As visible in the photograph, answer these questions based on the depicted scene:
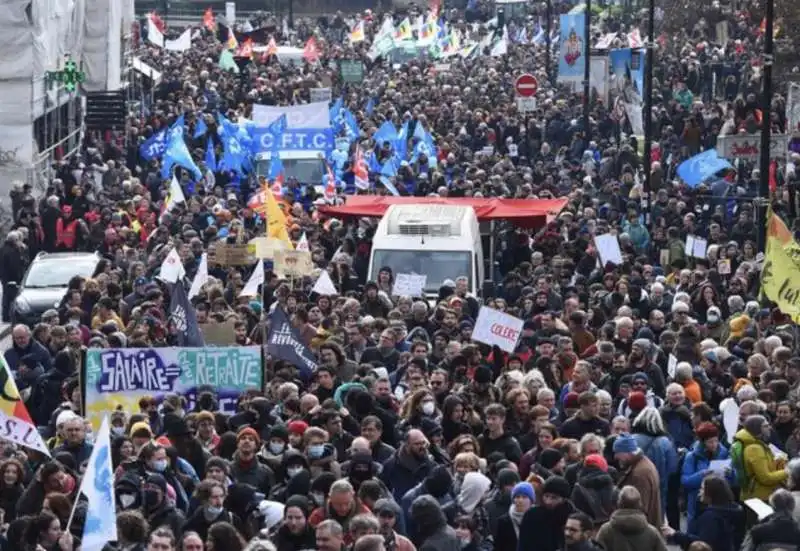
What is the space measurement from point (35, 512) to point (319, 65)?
163 feet

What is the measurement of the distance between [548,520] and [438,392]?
4367 millimetres

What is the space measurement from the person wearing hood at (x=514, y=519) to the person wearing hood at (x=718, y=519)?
933 mm

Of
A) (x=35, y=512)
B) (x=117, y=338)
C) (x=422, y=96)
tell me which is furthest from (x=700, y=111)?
(x=35, y=512)

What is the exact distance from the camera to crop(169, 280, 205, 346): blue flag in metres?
21.5

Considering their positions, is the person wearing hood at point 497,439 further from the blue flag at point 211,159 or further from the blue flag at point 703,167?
the blue flag at point 211,159

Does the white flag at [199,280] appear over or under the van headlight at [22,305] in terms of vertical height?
over

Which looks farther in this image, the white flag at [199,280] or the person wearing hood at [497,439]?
the white flag at [199,280]

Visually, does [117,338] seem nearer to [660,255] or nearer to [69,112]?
[660,255]

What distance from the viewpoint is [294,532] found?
1355 centimetres

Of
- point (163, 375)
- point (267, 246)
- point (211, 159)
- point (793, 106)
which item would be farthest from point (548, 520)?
point (211, 159)

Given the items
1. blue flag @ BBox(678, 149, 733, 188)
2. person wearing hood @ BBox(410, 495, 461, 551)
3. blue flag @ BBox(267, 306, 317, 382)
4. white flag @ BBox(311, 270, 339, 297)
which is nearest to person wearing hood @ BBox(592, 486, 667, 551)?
person wearing hood @ BBox(410, 495, 461, 551)

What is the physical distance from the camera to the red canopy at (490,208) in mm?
30277

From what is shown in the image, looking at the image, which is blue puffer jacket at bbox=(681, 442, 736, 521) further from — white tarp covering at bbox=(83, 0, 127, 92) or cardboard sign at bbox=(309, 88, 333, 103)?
cardboard sign at bbox=(309, 88, 333, 103)

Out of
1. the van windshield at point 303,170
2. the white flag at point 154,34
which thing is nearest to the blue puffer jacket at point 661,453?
the van windshield at point 303,170
